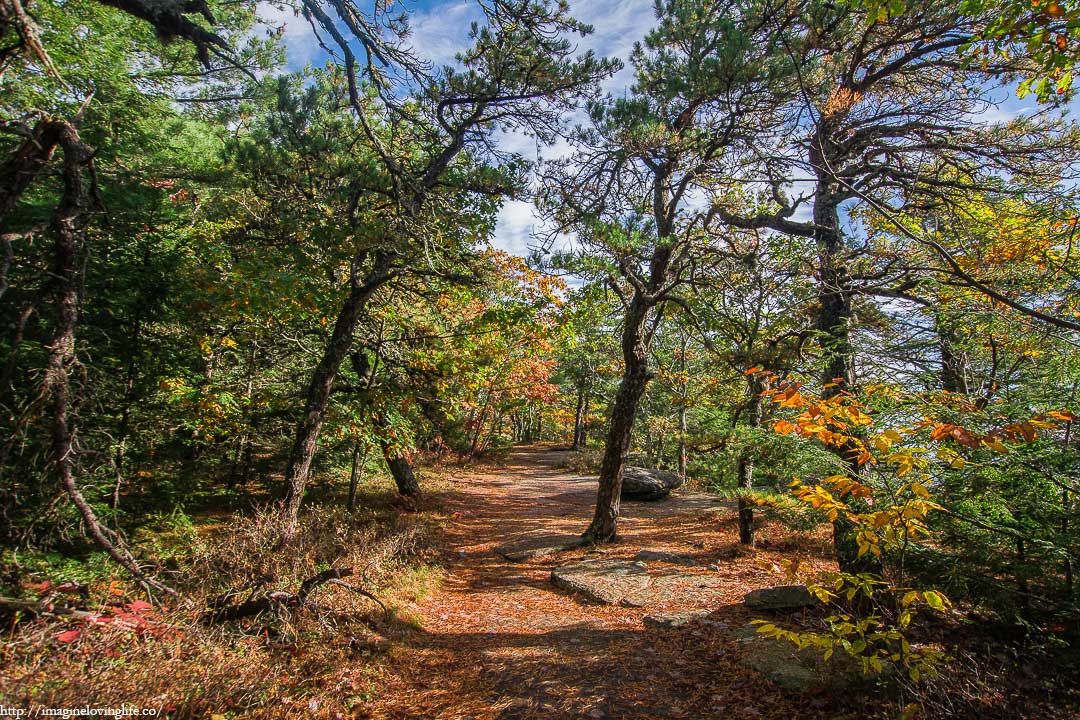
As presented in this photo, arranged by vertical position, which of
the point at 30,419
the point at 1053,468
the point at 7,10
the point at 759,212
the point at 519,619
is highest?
the point at 759,212

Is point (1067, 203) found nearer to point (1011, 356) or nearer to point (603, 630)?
point (1011, 356)

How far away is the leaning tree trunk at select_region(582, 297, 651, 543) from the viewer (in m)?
8.30

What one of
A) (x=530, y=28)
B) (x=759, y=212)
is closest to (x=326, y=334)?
(x=530, y=28)

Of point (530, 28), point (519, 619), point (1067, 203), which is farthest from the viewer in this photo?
point (519, 619)

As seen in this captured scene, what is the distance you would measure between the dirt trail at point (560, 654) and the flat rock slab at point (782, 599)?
0.26m

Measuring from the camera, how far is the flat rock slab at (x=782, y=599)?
548cm

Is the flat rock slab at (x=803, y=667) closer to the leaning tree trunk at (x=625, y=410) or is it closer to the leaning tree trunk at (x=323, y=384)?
the leaning tree trunk at (x=625, y=410)

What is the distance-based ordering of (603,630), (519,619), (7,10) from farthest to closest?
(519,619)
(603,630)
(7,10)

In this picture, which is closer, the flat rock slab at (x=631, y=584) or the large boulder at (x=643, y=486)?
the flat rock slab at (x=631, y=584)

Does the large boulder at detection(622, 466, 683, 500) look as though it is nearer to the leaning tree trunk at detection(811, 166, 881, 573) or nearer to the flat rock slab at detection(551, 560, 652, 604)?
the flat rock slab at detection(551, 560, 652, 604)

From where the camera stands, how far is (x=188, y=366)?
7.21 metres

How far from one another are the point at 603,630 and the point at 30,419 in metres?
5.61

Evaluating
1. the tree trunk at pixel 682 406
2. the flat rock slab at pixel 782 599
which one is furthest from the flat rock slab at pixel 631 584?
the tree trunk at pixel 682 406

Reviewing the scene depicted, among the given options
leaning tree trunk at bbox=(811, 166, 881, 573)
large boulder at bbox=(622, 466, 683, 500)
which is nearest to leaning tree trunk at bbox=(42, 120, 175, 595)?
leaning tree trunk at bbox=(811, 166, 881, 573)
